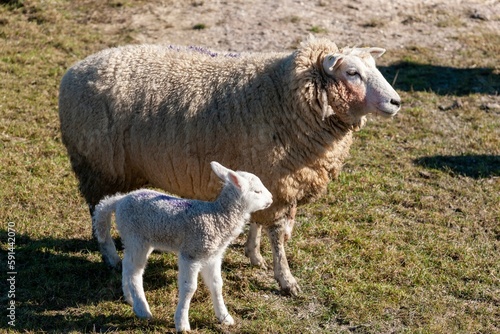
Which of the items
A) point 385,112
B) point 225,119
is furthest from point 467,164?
point 225,119

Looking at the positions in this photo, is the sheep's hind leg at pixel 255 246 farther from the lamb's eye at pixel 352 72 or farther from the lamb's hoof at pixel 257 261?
the lamb's eye at pixel 352 72

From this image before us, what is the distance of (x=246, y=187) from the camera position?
544 centimetres

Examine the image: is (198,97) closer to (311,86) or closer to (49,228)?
(311,86)

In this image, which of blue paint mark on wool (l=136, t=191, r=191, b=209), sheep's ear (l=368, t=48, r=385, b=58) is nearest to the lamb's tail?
→ blue paint mark on wool (l=136, t=191, r=191, b=209)

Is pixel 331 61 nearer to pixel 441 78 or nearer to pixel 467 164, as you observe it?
pixel 467 164

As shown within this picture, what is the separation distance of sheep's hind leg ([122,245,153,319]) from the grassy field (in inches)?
4.2

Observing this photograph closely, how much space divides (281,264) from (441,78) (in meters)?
6.10

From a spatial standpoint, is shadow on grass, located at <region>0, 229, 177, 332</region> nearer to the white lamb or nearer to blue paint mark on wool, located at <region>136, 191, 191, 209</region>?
the white lamb

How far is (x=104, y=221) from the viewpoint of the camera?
239 inches

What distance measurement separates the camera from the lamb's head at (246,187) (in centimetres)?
541

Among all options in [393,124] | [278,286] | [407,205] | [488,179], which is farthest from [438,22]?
[278,286]

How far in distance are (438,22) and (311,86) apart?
792 centimetres

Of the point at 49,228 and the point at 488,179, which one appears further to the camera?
the point at 488,179

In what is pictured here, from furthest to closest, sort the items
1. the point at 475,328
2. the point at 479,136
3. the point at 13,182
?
the point at 479,136, the point at 13,182, the point at 475,328
